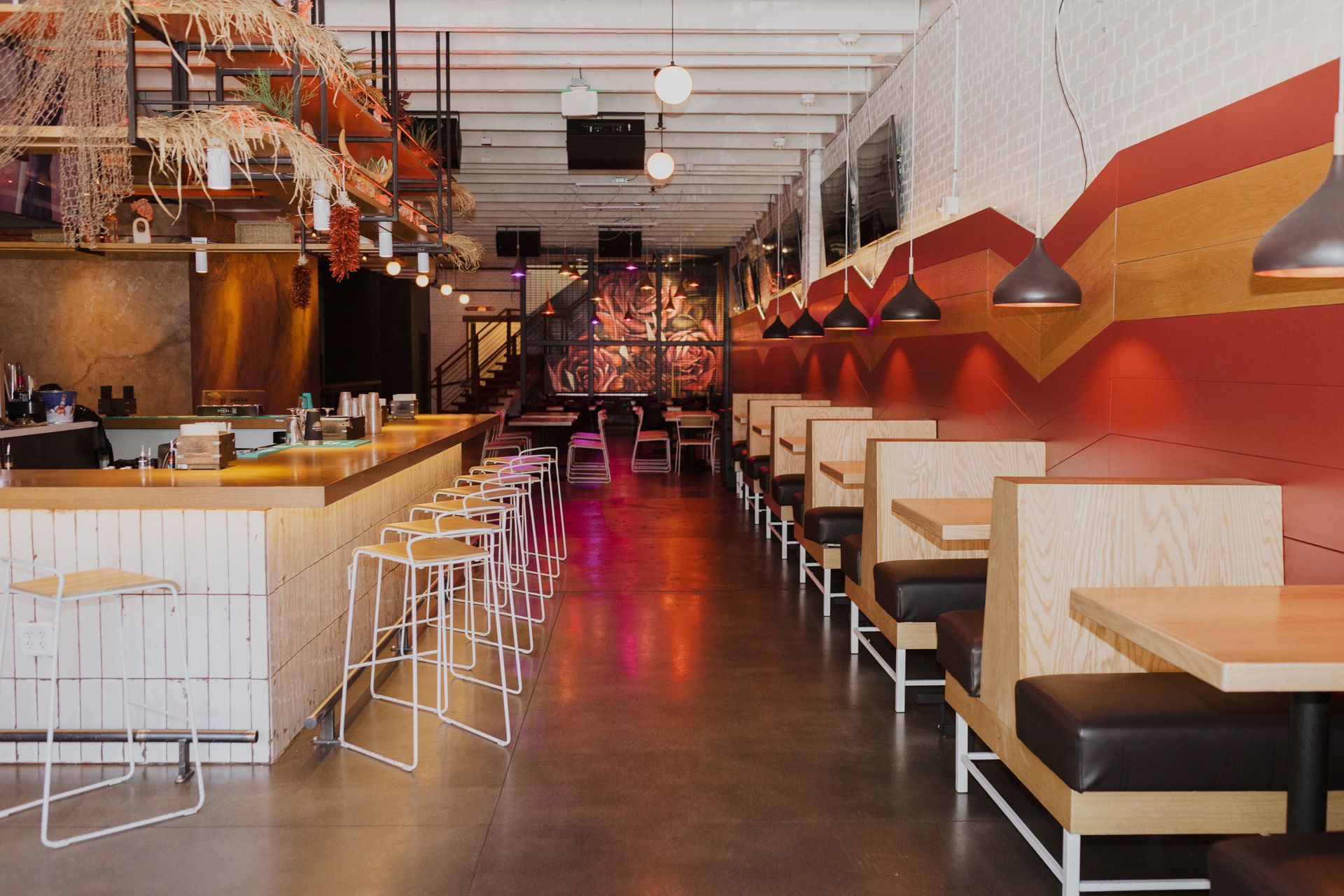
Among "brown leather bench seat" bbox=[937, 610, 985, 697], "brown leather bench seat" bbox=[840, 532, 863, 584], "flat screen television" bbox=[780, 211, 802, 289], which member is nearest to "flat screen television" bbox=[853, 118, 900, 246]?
"flat screen television" bbox=[780, 211, 802, 289]

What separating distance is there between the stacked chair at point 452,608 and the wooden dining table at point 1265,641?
7.12 feet

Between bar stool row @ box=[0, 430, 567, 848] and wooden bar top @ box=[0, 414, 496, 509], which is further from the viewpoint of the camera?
wooden bar top @ box=[0, 414, 496, 509]

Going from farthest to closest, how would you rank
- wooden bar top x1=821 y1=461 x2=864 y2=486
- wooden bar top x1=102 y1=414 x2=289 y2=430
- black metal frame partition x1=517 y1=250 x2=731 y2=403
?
black metal frame partition x1=517 y1=250 x2=731 y2=403, wooden bar top x1=102 y1=414 x2=289 y2=430, wooden bar top x1=821 y1=461 x2=864 y2=486

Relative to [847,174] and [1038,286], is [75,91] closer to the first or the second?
[1038,286]

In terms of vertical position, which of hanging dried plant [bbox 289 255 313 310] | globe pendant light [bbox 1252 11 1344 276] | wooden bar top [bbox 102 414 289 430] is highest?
hanging dried plant [bbox 289 255 313 310]

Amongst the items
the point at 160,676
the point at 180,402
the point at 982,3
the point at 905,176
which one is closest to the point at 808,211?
the point at 905,176

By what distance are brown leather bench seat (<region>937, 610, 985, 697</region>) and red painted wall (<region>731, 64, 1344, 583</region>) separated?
934 millimetres

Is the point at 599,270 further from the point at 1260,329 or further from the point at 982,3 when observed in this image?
the point at 1260,329

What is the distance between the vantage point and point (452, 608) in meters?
4.22

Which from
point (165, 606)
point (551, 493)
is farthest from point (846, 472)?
point (165, 606)

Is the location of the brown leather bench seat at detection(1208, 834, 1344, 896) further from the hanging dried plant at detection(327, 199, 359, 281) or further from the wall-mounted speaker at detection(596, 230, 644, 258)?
the wall-mounted speaker at detection(596, 230, 644, 258)

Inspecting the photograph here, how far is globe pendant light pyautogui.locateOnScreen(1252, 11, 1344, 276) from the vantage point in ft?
6.25

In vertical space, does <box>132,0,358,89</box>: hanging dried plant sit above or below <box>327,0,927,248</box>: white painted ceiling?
below

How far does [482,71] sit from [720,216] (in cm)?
670
